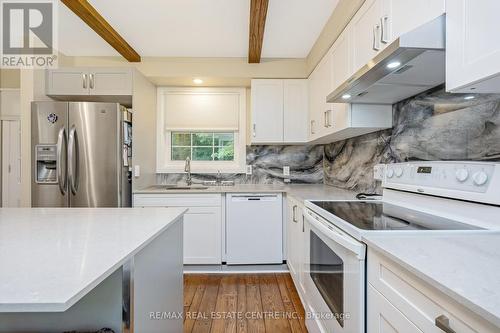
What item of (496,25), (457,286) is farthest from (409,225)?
(496,25)

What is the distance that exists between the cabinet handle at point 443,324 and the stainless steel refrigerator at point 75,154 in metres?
2.60

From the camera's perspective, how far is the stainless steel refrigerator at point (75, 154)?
7.93 feet

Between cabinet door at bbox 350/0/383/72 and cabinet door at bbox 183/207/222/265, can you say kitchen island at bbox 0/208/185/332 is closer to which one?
cabinet door at bbox 183/207/222/265

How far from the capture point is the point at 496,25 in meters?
0.74

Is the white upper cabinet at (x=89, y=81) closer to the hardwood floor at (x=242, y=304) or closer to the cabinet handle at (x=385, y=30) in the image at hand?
the hardwood floor at (x=242, y=304)

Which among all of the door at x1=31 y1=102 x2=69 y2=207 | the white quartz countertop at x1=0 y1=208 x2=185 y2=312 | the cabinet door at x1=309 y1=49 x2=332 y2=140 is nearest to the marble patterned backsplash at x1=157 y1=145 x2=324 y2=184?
the cabinet door at x1=309 y1=49 x2=332 y2=140

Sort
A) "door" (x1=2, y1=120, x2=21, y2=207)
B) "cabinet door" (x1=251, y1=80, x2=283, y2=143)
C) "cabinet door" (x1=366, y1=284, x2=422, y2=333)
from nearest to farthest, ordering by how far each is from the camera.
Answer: "cabinet door" (x1=366, y1=284, x2=422, y2=333), "cabinet door" (x1=251, y1=80, x2=283, y2=143), "door" (x1=2, y1=120, x2=21, y2=207)

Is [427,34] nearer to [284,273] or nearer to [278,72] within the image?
[278,72]

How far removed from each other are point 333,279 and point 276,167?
2.10 m

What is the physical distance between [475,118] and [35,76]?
3.56m

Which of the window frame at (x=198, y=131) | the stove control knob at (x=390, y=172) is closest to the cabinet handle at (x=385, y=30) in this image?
the stove control knob at (x=390, y=172)

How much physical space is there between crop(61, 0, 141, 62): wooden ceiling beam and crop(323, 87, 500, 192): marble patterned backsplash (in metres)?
2.44

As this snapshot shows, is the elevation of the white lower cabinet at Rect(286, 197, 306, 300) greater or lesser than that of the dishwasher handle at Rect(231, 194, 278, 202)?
lesser

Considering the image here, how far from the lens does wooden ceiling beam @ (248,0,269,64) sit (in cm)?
183
